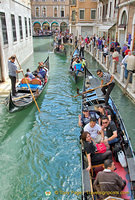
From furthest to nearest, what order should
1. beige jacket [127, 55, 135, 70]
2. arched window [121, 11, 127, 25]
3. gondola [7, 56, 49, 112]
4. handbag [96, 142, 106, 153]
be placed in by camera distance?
arched window [121, 11, 127, 25] < beige jacket [127, 55, 135, 70] < gondola [7, 56, 49, 112] < handbag [96, 142, 106, 153]

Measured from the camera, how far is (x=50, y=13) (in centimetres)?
3991

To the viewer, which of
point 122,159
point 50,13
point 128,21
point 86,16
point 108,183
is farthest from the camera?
point 50,13

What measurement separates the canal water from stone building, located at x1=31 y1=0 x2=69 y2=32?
36.3 metres

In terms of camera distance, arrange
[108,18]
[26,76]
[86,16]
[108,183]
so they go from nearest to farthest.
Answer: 1. [108,183]
2. [26,76]
3. [108,18]
4. [86,16]

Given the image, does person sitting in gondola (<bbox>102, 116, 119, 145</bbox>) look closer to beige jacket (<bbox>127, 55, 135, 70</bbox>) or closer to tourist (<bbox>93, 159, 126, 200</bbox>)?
tourist (<bbox>93, 159, 126, 200</bbox>)

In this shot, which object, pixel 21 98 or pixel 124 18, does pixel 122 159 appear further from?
pixel 124 18

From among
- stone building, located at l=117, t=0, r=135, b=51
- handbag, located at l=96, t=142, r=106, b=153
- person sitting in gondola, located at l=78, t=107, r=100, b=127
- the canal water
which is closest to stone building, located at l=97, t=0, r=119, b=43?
stone building, located at l=117, t=0, r=135, b=51

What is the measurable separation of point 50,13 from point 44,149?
3983 centimetres

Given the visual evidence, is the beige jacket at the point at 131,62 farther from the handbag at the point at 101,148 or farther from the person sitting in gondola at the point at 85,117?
the handbag at the point at 101,148

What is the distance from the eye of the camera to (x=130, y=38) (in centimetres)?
1164

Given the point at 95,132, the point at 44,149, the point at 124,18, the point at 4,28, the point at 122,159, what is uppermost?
the point at 124,18

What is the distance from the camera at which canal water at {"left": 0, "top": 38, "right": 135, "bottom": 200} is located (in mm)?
3463

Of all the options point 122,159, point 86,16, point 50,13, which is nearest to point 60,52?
point 86,16

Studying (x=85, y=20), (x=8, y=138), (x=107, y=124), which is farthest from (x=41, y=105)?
(x=85, y=20)
